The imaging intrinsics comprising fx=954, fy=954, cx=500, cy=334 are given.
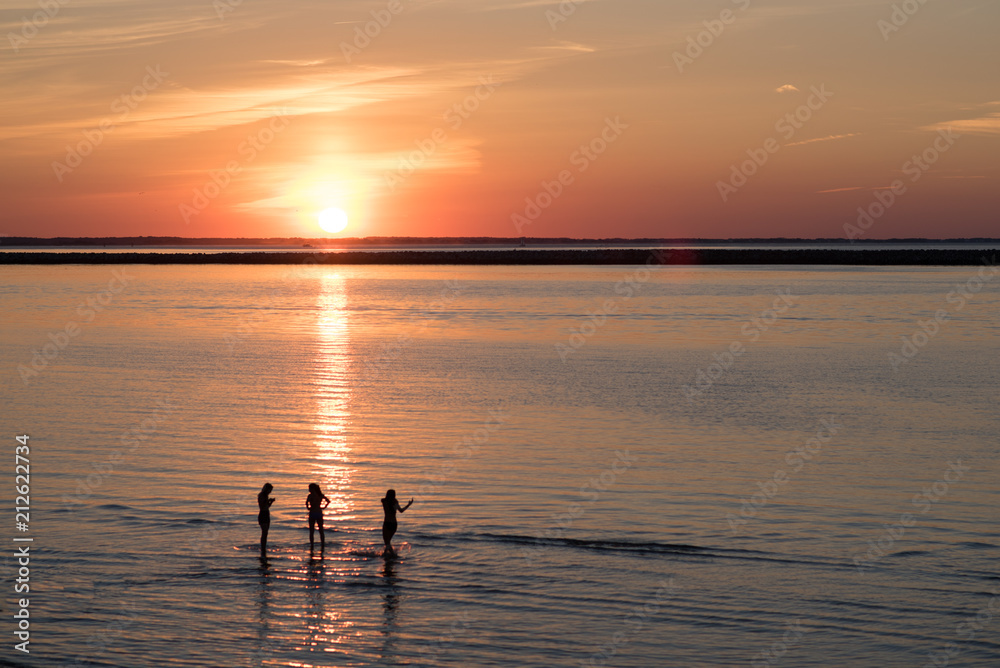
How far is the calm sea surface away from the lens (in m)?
15.7

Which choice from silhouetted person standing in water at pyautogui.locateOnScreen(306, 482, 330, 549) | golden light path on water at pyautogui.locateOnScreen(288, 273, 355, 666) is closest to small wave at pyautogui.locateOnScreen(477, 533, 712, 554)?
silhouetted person standing in water at pyautogui.locateOnScreen(306, 482, 330, 549)

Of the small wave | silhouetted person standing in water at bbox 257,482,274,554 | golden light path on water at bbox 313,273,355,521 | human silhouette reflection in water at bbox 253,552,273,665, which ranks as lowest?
human silhouette reflection in water at bbox 253,552,273,665

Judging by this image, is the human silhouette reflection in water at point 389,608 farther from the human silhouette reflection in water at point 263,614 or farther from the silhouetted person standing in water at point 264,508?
the silhouetted person standing in water at point 264,508

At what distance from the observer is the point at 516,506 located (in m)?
23.1

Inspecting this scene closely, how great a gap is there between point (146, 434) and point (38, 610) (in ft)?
51.3

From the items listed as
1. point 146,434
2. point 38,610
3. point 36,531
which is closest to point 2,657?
point 38,610

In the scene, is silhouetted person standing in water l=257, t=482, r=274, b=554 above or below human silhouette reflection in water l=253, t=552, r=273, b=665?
above

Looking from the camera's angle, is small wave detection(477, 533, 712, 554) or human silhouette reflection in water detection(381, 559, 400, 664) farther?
small wave detection(477, 533, 712, 554)

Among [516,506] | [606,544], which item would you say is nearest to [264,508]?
[516,506]

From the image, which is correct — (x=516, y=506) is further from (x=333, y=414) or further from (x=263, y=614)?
(x=333, y=414)

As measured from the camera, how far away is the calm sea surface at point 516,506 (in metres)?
15.7

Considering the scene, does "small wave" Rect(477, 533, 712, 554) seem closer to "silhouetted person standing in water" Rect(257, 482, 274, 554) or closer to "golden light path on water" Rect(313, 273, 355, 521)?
"golden light path on water" Rect(313, 273, 355, 521)

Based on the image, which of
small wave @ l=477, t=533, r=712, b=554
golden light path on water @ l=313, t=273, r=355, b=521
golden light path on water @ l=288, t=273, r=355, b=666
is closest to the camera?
golden light path on water @ l=288, t=273, r=355, b=666

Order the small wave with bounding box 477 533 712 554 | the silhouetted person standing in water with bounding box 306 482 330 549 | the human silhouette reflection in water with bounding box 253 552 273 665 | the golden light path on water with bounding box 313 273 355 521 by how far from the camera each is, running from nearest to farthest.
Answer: the human silhouette reflection in water with bounding box 253 552 273 665 → the silhouetted person standing in water with bounding box 306 482 330 549 → the small wave with bounding box 477 533 712 554 → the golden light path on water with bounding box 313 273 355 521
